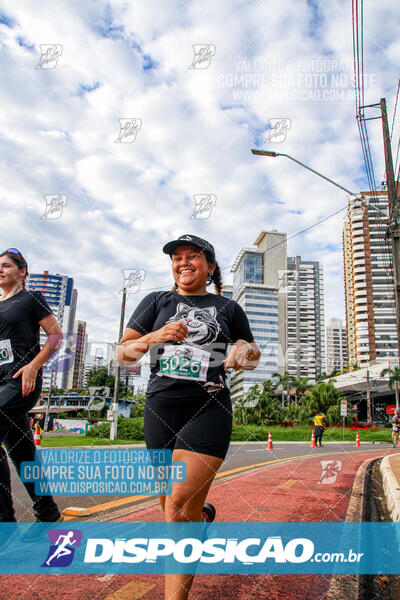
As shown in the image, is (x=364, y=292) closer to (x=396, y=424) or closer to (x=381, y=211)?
(x=396, y=424)

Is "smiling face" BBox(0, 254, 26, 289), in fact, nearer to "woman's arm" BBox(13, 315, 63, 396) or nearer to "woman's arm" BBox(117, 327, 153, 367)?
"woman's arm" BBox(13, 315, 63, 396)

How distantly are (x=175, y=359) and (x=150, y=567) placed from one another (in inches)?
54.1

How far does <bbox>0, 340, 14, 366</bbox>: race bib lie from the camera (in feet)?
9.05

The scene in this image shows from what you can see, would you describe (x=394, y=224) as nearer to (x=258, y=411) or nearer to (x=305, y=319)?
(x=258, y=411)

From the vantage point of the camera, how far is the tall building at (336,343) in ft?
556

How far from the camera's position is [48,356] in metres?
2.84

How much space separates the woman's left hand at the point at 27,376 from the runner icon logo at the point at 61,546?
95 cm

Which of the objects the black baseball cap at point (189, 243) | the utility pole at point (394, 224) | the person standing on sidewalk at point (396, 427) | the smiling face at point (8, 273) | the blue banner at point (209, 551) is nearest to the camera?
the black baseball cap at point (189, 243)

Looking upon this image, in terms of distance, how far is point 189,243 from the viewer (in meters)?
2.29

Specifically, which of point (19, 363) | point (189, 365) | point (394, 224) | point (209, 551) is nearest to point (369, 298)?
point (394, 224)

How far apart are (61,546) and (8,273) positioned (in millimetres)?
1838

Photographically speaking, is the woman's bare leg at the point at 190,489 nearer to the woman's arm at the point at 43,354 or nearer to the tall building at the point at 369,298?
the woman's arm at the point at 43,354

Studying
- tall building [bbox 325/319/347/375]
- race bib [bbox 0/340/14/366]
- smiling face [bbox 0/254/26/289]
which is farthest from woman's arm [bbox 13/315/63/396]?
tall building [bbox 325/319/347/375]

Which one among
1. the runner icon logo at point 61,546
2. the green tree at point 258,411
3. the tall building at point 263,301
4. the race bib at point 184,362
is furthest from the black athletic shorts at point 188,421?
the tall building at point 263,301
